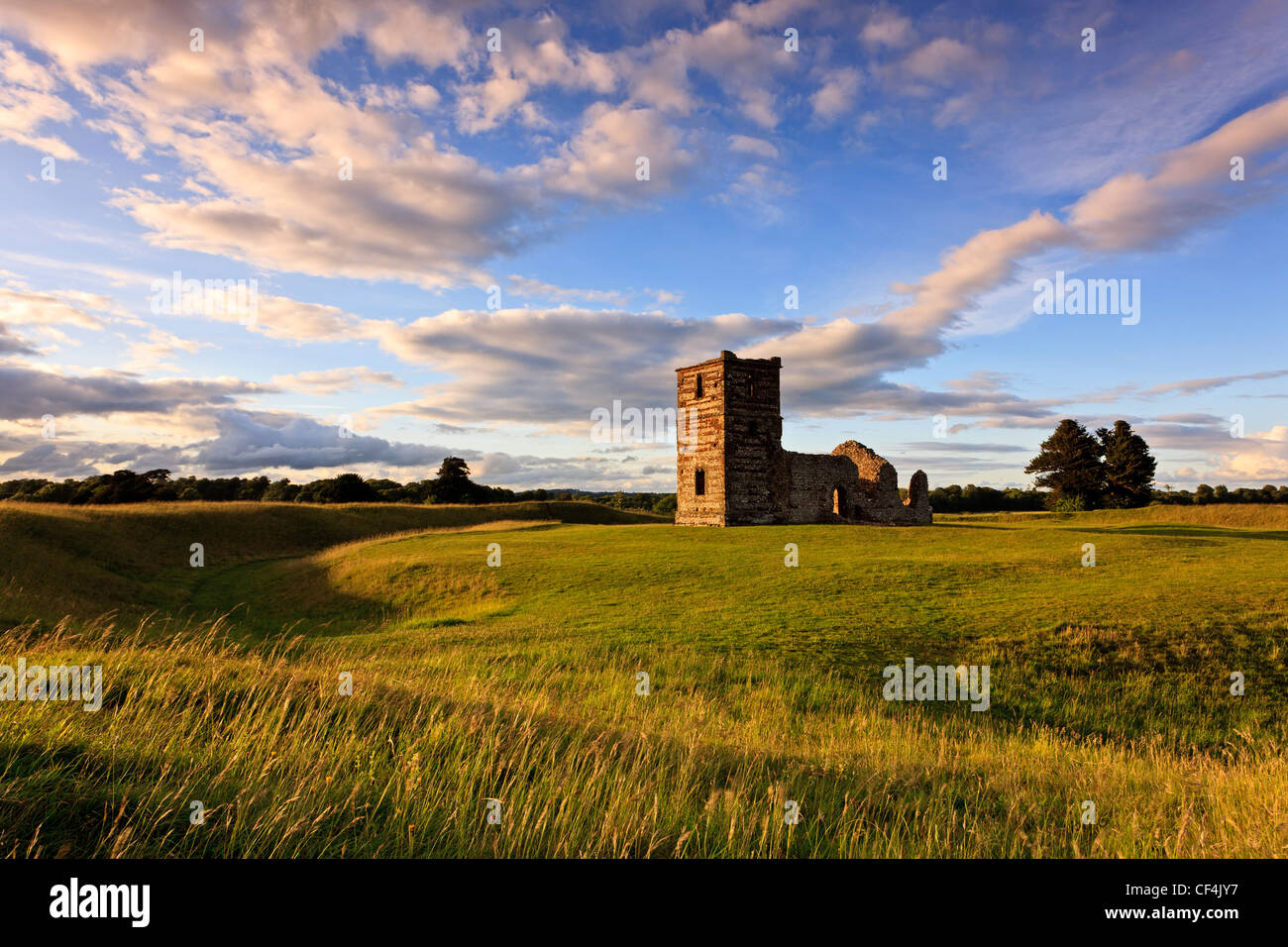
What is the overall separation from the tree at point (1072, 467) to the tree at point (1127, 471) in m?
0.97

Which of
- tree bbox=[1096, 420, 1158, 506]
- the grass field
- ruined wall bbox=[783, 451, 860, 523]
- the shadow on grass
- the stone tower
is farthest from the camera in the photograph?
tree bbox=[1096, 420, 1158, 506]

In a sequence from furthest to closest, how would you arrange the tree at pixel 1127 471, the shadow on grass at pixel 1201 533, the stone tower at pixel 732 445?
the tree at pixel 1127 471 < the stone tower at pixel 732 445 < the shadow on grass at pixel 1201 533

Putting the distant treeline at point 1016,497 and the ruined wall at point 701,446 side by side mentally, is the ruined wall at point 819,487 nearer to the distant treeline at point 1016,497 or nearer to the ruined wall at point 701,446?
the ruined wall at point 701,446

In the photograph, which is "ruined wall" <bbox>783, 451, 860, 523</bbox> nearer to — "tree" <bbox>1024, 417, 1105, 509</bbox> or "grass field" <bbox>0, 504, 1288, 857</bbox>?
"grass field" <bbox>0, 504, 1288, 857</bbox>

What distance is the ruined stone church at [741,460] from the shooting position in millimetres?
39406

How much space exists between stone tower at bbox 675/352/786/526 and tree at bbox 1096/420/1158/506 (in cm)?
4868

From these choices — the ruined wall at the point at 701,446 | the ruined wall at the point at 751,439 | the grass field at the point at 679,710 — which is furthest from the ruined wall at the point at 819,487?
the grass field at the point at 679,710

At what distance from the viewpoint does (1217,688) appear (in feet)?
41.0

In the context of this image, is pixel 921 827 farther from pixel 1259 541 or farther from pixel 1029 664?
pixel 1259 541

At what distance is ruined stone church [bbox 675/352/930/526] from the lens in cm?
3941

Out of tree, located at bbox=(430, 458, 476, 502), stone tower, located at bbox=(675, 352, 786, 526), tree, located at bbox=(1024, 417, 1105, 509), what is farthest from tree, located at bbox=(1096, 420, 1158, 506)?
tree, located at bbox=(430, 458, 476, 502)

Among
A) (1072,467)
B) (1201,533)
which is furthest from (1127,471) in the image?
(1201,533)

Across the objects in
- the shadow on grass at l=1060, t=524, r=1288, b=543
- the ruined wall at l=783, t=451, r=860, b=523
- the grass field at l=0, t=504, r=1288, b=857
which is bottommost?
the grass field at l=0, t=504, r=1288, b=857

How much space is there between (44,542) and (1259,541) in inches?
2183
